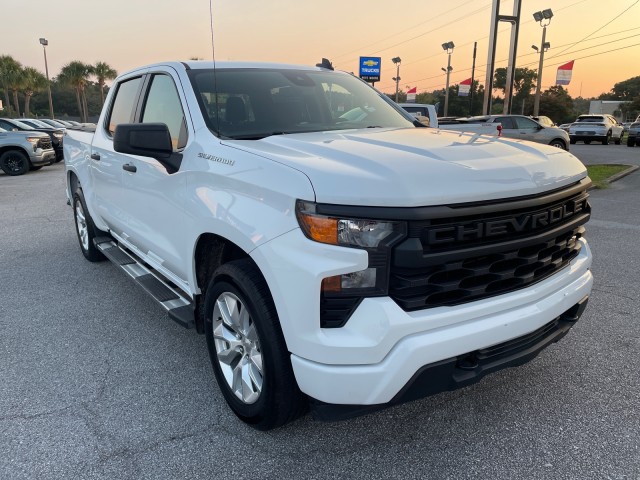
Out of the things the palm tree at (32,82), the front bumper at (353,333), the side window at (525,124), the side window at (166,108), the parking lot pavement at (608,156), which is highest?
the palm tree at (32,82)

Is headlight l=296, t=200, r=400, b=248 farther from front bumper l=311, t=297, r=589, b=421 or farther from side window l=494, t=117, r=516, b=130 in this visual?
side window l=494, t=117, r=516, b=130

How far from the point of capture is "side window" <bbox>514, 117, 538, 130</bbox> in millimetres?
18562

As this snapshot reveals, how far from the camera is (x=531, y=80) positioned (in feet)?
270

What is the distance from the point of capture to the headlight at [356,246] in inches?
78.2

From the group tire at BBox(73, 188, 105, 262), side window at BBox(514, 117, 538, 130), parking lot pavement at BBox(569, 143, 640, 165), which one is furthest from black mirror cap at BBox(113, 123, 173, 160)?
side window at BBox(514, 117, 538, 130)

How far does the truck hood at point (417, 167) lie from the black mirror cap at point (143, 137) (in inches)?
19.2

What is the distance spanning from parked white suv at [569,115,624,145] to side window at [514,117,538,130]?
41.3ft

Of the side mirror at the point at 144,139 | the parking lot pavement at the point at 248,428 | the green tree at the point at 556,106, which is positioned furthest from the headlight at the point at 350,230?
the green tree at the point at 556,106

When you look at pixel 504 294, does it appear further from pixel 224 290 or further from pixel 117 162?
pixel 117 162

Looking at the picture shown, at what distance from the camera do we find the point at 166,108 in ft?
11.3

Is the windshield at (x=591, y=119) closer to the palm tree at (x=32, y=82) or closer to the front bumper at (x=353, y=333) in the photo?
the front bumper at (x=353, y=333)

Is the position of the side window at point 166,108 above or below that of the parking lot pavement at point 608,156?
above

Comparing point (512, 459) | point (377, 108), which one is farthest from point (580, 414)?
point (377, 108)

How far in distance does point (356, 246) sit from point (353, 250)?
0.03 m
